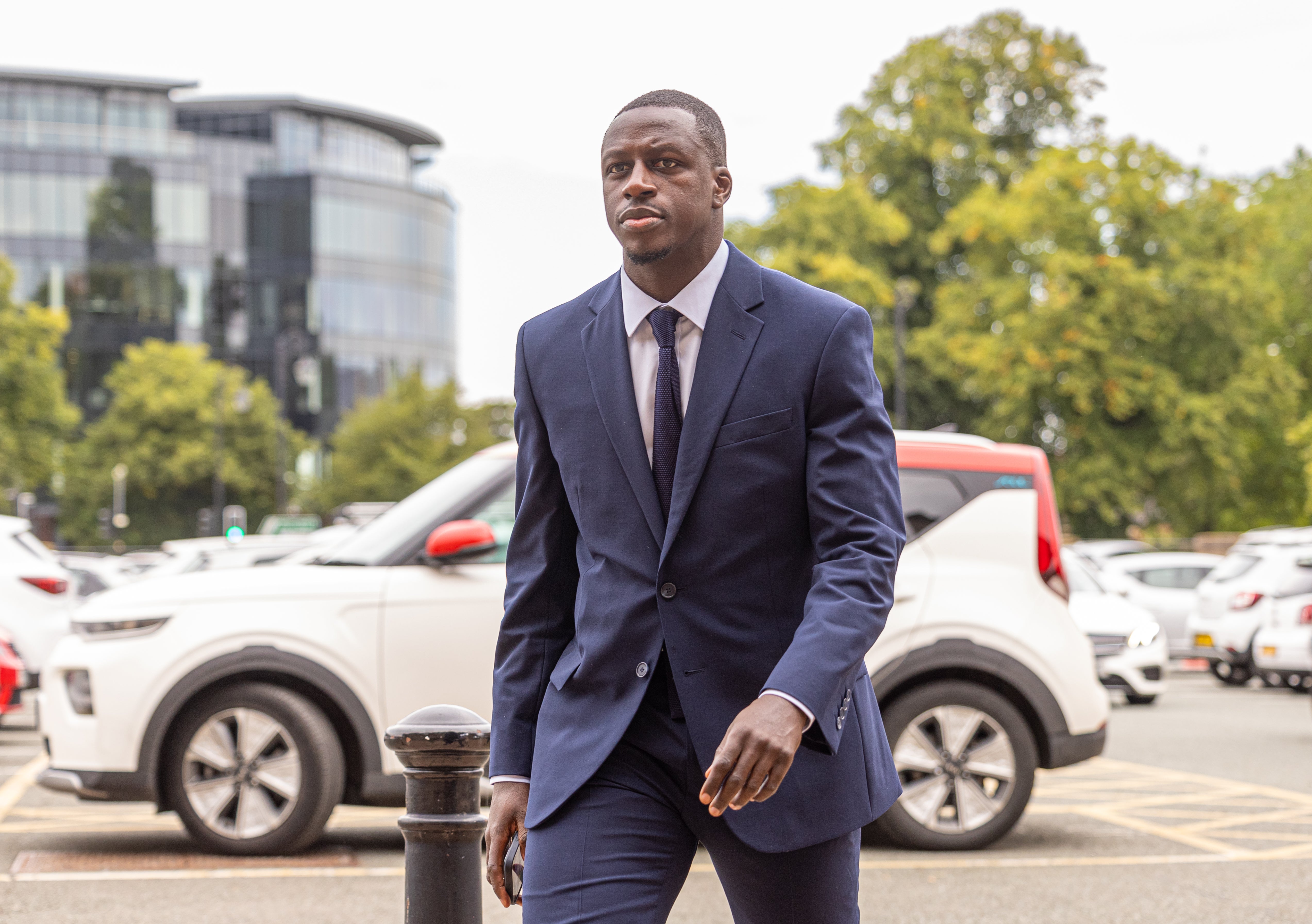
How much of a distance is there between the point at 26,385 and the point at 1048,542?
44.7 metres

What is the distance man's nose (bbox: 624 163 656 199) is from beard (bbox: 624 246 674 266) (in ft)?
0.31

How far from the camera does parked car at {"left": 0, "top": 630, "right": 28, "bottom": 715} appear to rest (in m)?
12.1

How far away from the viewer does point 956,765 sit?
24.1 ft

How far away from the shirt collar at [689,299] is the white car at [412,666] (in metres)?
4.35

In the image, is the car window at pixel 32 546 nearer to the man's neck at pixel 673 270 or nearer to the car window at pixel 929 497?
the car window at pixel 929 497

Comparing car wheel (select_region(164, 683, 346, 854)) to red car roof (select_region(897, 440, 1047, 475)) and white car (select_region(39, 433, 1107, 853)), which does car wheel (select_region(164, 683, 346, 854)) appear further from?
red car roof (select_region(897, 440, 1047, 475))

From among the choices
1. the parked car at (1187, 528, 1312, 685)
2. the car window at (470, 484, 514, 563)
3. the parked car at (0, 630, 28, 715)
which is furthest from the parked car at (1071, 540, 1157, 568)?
the car window at (470, 484, 514, 563)

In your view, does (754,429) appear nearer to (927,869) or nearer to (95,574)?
(927,869)

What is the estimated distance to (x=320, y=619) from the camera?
23.4 feet

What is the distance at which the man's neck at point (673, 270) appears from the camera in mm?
2719

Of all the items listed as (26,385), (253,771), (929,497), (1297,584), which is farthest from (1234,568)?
(26,385)

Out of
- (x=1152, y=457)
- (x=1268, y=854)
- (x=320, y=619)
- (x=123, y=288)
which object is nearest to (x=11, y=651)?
(x=320, y=619)

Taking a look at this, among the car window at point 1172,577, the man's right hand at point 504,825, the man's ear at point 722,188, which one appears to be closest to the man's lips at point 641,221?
the man's ear at point 722,188

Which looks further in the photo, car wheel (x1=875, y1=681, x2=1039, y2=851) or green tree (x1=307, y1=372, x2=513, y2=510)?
green tree (x1=307, y1=372, x2=513, y2=510)
